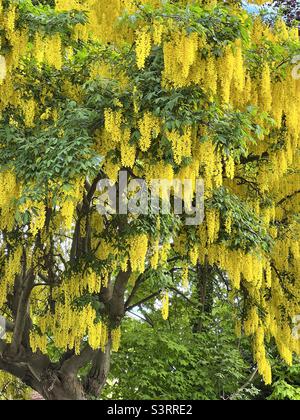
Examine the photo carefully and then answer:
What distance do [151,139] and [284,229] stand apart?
3088 mm

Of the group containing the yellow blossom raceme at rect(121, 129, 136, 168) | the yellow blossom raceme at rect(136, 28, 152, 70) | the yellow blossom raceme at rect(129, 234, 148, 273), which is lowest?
the yellow blossom raceme at rect(129, 234, 148, 273)

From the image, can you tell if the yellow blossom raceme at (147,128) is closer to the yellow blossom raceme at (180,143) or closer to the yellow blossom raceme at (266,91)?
the yellow blossom raceme at (180,143)

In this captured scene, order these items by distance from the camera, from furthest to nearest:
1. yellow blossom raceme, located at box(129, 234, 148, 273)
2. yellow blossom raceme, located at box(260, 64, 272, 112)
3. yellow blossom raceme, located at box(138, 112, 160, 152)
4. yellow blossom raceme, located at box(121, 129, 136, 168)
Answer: yellow blossom raceme, located at box(260, 64, 272, 112) → yellow blossom raceme, located at box(129, 234, 148, 273) → yellow blossom raceme, located at box(121, 129, 136, 168) → yellow blossom raceme, located at box(138, 112, 160, 152)

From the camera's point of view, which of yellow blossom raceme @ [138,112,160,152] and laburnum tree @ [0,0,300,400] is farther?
yellow blossom raceme @ [138,112,160,152]

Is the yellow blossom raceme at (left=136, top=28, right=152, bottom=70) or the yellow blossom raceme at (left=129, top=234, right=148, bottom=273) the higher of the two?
the yellow blossom raceme at (left=136, top=28, right=152, bottom=70)

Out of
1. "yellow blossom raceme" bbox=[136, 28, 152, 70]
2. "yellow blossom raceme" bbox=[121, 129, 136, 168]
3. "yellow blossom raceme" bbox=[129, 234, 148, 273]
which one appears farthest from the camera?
"yellow blossom raceme" bbox=[129, 234, 148, 273]
